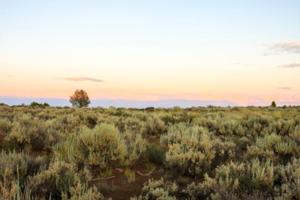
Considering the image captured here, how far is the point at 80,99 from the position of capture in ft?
268

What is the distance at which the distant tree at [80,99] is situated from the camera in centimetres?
8125

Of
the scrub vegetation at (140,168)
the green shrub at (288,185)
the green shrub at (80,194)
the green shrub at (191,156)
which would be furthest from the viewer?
the green shrub at (191,156)

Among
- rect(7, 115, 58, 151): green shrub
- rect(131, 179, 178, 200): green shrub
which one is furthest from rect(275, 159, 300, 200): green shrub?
rect(7, 115, 58, 151): green shrub

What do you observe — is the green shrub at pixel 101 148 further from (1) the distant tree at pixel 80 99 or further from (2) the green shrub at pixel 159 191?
(1) the distant tree at pixel 80 99

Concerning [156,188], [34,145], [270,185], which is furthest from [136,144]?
[270,185]

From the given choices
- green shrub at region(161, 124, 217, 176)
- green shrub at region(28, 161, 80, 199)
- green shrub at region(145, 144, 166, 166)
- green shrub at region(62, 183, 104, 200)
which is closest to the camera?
green shrub at region(62, 183, 104, 200)

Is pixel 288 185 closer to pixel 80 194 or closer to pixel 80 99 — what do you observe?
pixel 80 194

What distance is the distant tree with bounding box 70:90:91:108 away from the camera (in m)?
81.2

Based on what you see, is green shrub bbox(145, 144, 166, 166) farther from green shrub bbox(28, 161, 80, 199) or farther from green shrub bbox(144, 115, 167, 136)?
green shrub bbox(144, 115, 167, 136)

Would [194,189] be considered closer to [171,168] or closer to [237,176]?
[237,176]

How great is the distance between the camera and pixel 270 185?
6.64 metres

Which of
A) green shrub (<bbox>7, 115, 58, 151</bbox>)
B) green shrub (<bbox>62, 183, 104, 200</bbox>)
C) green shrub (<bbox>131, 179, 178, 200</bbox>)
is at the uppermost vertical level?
green shrub (<bbox>7, 115, 58, 151</bbox>)

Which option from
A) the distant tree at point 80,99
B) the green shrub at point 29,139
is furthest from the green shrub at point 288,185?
the distant tree at point 80,99

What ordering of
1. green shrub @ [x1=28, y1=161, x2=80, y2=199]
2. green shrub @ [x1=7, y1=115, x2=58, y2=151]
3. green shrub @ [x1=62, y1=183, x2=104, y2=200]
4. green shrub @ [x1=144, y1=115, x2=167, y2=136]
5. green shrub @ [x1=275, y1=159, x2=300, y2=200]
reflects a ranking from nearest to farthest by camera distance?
green shrub @ [x1=62, y1=183, x2=104, y2=200]
green shrub @ [x1=275, y1=159, x2=300, y2=200]
green shrub @ [x1=28, y1=161, x2=80, y2=199]
green shrub @ [x1=7, y1=115, x2=58, y2=151]
green shrub @ [x1=144, y1=115, x2=167, y2=136]
